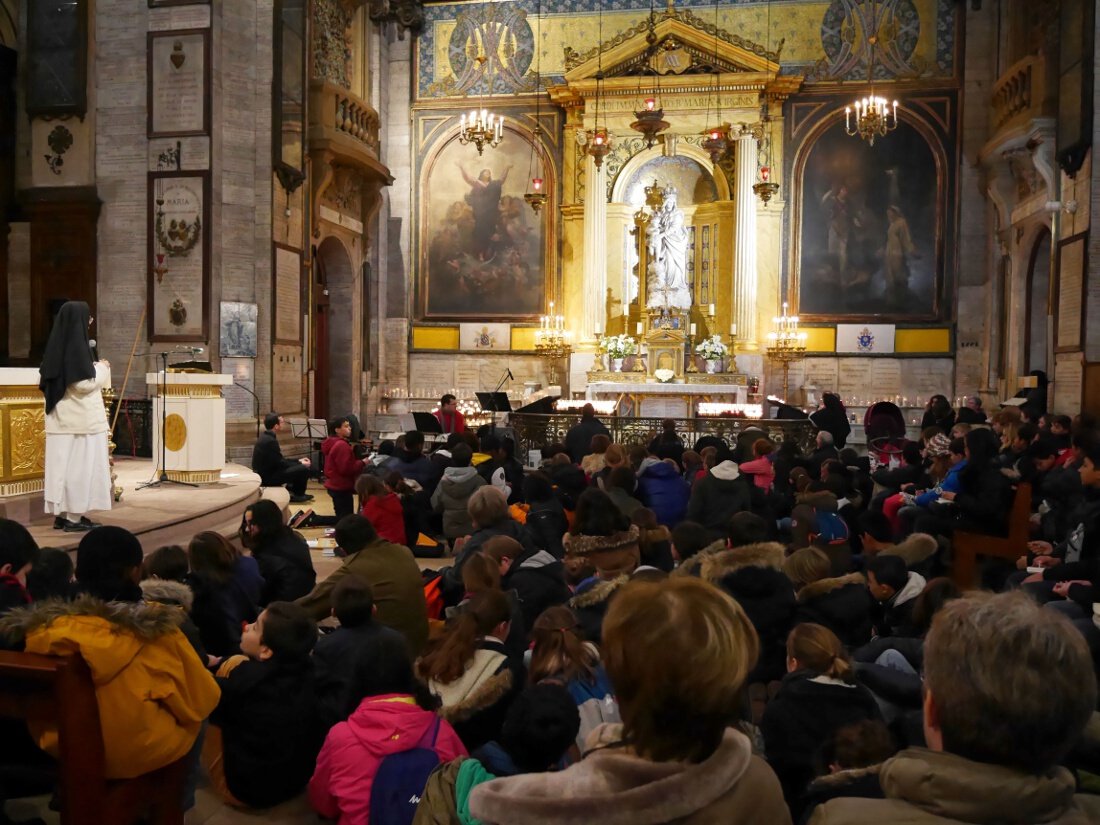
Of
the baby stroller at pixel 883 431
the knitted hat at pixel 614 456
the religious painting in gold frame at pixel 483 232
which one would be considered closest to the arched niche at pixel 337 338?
the religious painting in gold frame at pixel 483 232

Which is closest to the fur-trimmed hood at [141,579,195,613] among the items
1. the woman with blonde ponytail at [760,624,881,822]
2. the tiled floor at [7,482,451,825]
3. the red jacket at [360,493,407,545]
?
the tiled floor at [7,482,451,825]

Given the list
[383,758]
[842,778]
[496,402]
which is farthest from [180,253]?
[842,778]

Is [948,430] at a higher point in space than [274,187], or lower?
lower

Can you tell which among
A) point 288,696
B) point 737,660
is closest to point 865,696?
point 737,660

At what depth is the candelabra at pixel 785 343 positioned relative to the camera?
19.7 meters

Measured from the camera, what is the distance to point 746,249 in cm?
2005

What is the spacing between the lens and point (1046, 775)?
1.56 m

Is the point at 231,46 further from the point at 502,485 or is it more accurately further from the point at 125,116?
the point at 502,485

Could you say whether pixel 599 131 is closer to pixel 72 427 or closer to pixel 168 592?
pixel 72 427

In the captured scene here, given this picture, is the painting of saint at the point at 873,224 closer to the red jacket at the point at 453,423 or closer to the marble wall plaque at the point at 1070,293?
the marble wall plaque at the point at 1070,293

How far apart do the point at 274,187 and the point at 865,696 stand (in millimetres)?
13865

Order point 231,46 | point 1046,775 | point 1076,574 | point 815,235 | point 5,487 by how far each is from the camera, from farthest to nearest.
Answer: point 815,235
point 231,46
point 5,487
point 1076,574
point 1046,775

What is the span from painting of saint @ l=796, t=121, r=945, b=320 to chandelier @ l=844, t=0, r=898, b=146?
55cm

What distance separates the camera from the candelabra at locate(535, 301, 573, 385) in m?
20.5
